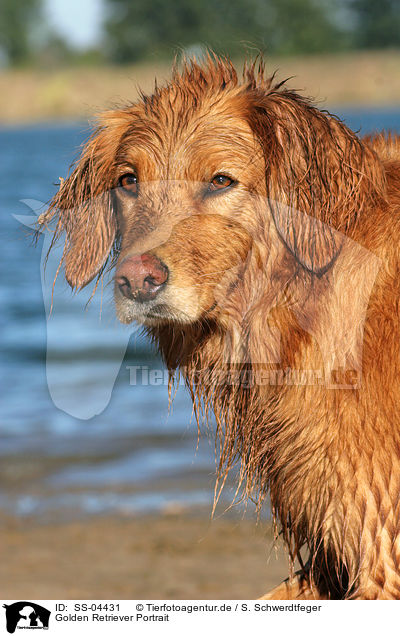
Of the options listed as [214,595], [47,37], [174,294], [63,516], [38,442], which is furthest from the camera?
[47,37]

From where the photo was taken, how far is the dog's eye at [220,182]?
126 inches

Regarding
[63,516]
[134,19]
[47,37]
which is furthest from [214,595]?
[47,37]

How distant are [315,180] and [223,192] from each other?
34 cm

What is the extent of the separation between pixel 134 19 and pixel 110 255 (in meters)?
31.3

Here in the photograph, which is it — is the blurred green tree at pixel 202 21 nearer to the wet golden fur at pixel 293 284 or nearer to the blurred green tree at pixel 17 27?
the wet golden fur at pixel 293 284

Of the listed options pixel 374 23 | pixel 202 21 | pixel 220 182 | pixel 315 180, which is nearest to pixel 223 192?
pixel 220 182

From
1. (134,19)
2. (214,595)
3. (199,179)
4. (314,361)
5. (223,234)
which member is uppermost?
(134,19)

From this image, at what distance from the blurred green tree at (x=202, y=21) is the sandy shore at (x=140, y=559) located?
402 inches

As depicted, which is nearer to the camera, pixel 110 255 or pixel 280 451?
pixel 280 451

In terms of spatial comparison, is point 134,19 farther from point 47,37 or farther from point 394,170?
point 394,170

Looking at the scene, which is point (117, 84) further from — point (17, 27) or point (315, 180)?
point (17, 27)
